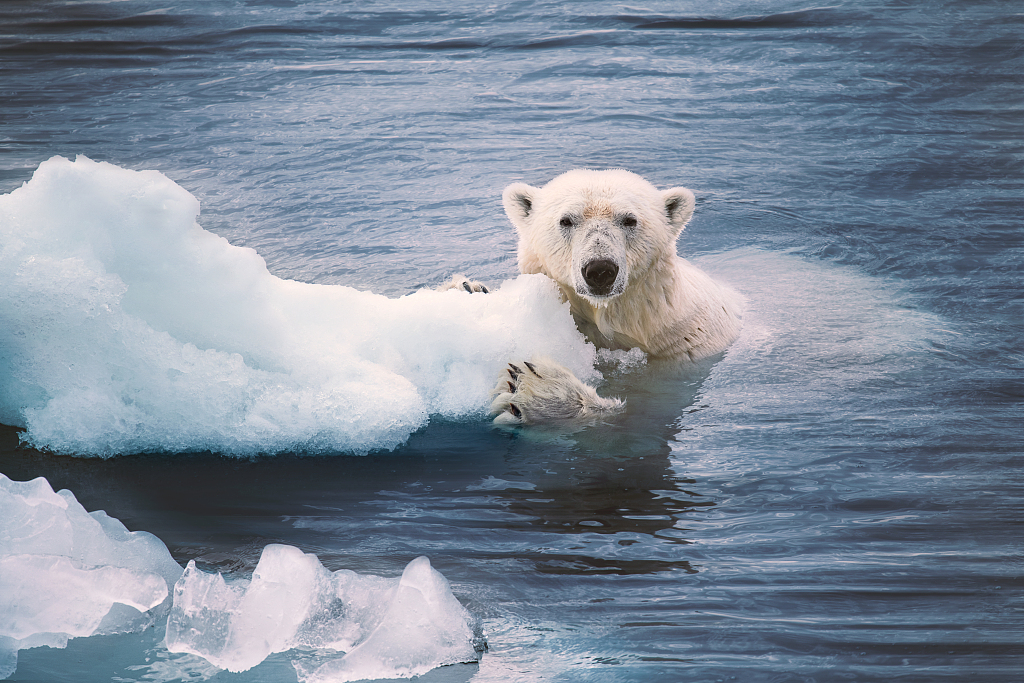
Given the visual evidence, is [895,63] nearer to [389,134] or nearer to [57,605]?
[389,134]

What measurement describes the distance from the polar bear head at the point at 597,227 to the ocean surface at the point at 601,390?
34 centimetres

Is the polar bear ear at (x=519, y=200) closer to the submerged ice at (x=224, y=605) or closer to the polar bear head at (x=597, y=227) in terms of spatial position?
the polar bear head at (x=597, y=227)

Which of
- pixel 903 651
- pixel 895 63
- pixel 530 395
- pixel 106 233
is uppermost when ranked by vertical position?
pixel 895 63

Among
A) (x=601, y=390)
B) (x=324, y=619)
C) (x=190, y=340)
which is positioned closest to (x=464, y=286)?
(x=601, y=390)

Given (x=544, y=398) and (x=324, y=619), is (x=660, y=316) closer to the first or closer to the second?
(x=544, y=398)

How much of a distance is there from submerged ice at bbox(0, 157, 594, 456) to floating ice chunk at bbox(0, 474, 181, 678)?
79 cm

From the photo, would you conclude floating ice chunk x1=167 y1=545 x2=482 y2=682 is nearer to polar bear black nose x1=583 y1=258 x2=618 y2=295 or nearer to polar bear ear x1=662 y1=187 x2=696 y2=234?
polar bear black nose x1=583 y1=258 x2=618 y2=295

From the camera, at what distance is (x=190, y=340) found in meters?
3.98

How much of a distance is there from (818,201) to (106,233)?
497cm

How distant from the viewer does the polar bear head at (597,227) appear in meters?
3.96

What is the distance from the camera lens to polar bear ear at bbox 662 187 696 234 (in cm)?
430

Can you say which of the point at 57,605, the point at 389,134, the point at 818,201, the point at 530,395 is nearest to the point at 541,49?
the point at 389,134

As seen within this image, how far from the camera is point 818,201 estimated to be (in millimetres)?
7074

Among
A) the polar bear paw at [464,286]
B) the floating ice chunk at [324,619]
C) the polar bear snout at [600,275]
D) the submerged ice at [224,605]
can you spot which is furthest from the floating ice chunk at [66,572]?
the polar bear paw at [464,286]
